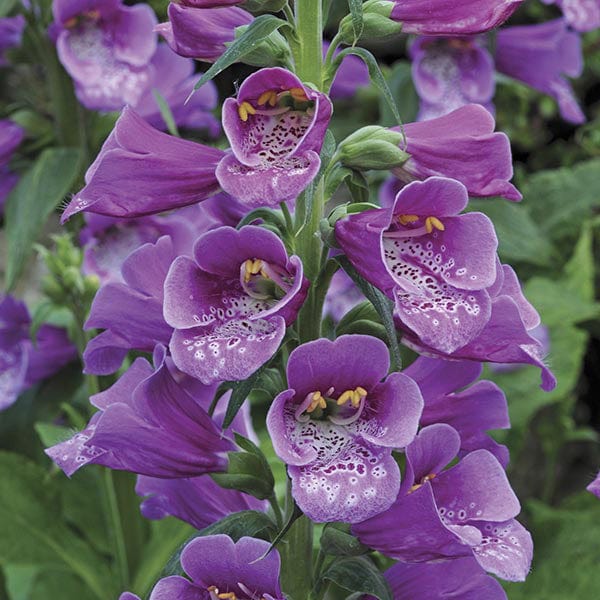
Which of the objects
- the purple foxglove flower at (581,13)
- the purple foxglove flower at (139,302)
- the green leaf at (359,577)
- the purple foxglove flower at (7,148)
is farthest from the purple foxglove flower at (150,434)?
the purple foxglove flower at (581,13)

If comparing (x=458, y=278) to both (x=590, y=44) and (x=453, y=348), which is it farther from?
(x=590, y=44)

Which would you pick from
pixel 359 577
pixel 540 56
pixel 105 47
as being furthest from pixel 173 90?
pixel 359 577

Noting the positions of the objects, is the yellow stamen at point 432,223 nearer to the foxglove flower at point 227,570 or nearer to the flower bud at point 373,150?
the flower bud at point 373,150

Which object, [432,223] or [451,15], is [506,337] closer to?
[432,223]

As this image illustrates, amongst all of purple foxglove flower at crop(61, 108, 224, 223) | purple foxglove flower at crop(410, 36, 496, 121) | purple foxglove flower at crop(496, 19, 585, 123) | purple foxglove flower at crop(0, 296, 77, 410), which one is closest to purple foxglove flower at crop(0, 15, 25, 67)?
purple foxglove flower at crop(0, 296, 77, 410)

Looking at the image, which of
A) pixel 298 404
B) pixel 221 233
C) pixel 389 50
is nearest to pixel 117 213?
pixel 221 233

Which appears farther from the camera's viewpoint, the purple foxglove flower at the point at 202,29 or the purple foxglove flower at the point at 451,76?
the purple foxglove flower at the point at 451,76
